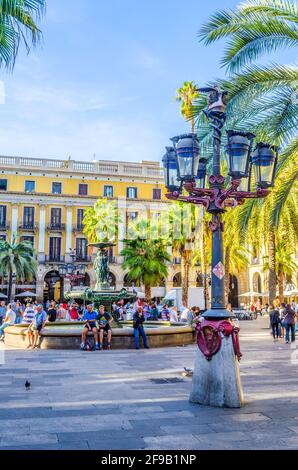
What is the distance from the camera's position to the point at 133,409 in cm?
630

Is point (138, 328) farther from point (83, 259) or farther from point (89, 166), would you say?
point (89, 166)

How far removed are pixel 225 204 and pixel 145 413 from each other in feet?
10.8

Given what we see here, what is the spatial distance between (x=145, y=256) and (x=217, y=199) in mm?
28650

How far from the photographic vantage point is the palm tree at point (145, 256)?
35125 mm

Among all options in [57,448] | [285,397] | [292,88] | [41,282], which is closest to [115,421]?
[57,448]

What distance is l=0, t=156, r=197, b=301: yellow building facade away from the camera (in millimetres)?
47562

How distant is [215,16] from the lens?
923cm

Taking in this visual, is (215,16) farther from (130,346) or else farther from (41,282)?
(41,282)

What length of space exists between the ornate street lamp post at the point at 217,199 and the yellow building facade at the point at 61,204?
3944 centimetres

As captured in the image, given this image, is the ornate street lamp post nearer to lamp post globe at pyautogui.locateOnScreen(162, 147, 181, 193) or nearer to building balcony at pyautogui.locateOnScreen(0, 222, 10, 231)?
lamp post globe at pyautogui.locateOnScreen(162, 147, 181, 193)

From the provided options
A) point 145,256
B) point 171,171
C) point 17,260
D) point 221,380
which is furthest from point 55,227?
point 221,380

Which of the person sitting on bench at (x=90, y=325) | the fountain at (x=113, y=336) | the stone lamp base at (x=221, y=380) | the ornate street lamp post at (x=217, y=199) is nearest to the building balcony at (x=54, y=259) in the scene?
the fountain at (x=113, y=336)

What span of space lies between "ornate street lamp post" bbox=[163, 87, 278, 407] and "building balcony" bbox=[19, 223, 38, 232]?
4273 cm

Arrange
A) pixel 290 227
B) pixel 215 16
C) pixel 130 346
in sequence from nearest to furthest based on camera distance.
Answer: pixel 215 16 < pixel 130 346 < pixel 290 227
